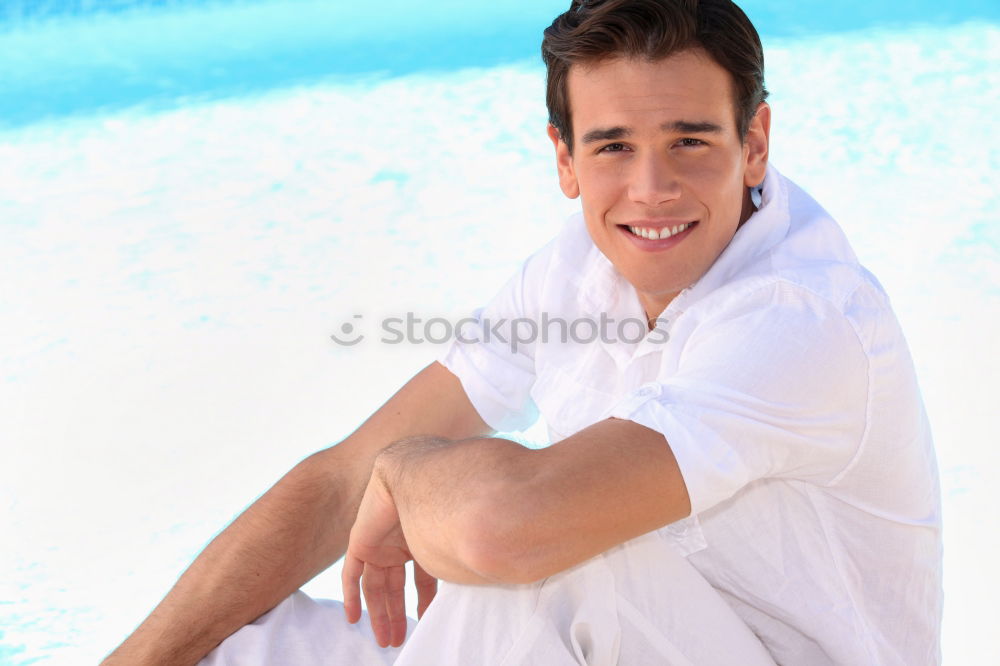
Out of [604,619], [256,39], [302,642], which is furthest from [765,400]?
[256,39]

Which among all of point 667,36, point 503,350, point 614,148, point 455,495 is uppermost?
point 667,36

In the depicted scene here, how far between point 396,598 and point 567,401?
0.34m

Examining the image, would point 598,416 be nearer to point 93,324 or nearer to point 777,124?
point 93,324

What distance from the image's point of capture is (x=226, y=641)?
5.19ft

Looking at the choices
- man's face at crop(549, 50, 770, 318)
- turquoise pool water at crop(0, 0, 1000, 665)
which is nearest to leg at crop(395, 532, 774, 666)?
man's face at crop(549, 50, 770, 318)

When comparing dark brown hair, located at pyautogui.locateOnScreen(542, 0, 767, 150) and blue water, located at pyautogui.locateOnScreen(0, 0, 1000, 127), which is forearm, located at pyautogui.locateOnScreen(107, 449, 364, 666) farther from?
blue water, located at pyautogui.locateOnScreen(0, 0, 1000, 127)

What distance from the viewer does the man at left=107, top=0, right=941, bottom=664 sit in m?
1.15

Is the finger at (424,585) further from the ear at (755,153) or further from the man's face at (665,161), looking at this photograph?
the ear at (755,153)

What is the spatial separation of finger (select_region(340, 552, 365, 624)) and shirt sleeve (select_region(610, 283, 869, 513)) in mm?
458

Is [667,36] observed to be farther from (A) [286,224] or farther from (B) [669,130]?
(A) [286,224]

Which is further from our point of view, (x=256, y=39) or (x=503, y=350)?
(x=256, y=39)

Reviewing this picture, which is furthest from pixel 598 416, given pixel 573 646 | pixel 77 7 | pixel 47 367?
pixel 77 7

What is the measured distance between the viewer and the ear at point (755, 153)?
4.94 ft

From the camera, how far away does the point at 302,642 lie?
154 cm
